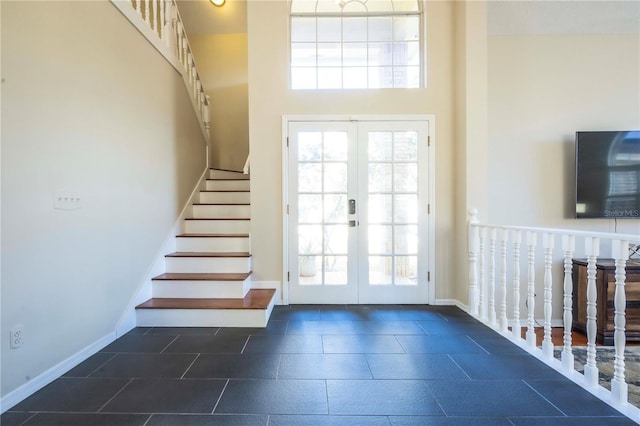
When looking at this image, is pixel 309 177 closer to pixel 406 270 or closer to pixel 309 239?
pixel 309 239

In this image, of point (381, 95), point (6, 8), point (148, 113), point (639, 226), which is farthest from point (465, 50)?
point (6, 8)

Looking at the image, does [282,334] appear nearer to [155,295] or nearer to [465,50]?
[155,295]

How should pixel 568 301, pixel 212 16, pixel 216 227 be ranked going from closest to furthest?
pixel 568 301
pixel 216 227
pixel 212 16

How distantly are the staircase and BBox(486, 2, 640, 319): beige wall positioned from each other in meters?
2.78

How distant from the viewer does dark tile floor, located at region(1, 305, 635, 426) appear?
149 centimetres

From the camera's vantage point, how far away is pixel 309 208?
10.6ft

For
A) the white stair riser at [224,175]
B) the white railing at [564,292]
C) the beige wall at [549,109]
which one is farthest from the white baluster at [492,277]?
the white stair riser at [224,175]

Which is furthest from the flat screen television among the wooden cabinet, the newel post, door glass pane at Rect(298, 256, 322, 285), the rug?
door glass pane at Rect(298, 256, 322, 285)

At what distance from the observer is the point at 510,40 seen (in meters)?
3.46

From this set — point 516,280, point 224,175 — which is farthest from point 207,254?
point 516,280

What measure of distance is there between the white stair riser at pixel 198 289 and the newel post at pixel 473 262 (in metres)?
2.15

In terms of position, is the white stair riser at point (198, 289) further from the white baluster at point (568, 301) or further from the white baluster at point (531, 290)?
the white baluster at point (568, 301)

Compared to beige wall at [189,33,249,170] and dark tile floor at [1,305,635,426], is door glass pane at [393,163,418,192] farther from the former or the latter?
beige wall at [189,33,249,170]

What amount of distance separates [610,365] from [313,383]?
2.86 metres
